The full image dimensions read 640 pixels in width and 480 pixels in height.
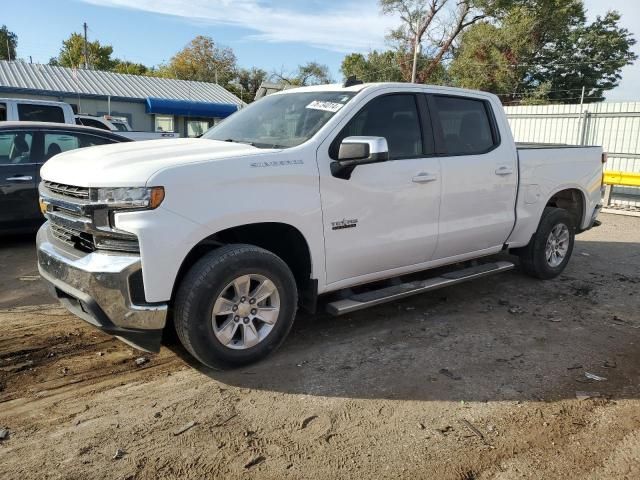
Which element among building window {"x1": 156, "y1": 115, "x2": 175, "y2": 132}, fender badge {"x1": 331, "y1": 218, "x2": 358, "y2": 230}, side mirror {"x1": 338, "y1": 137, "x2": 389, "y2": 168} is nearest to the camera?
side mirror {"x1": 338, "y1": 137, "x2": 389, "y2": 168}

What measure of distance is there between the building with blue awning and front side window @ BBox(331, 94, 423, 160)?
23780mm

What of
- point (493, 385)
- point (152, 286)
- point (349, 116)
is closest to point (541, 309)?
point (493, 385)

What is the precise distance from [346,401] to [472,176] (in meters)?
2.55

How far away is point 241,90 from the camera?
5294 centimetres

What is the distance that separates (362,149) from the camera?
3914mm

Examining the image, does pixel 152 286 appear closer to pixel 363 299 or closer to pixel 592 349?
pixel 363 299

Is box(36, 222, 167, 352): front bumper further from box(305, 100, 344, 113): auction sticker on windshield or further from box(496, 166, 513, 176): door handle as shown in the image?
box(496, 166, 513, 176): door handle

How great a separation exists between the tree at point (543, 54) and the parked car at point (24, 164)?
108 feet

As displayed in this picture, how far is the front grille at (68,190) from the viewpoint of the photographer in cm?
350

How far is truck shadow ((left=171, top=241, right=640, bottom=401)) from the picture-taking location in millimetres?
3766

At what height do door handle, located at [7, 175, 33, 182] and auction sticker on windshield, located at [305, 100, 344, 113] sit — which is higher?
auction sticker on windshield, located at [305, 100, 344, 113]

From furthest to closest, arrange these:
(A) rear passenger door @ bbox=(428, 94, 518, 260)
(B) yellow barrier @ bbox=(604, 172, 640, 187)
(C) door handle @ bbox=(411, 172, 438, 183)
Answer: (B) yellow barrier @ bbox=(604, 172, 640, 187)
(A) rear passenger door @ bbox=(428, 94, 518, 260)
(C) door handle @ bbox=(411, 172, 438, 183)

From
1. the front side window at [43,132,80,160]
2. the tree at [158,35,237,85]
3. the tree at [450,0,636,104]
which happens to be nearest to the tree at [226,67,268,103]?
the tree at [158,35,237,85]

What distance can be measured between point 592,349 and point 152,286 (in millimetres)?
3502
